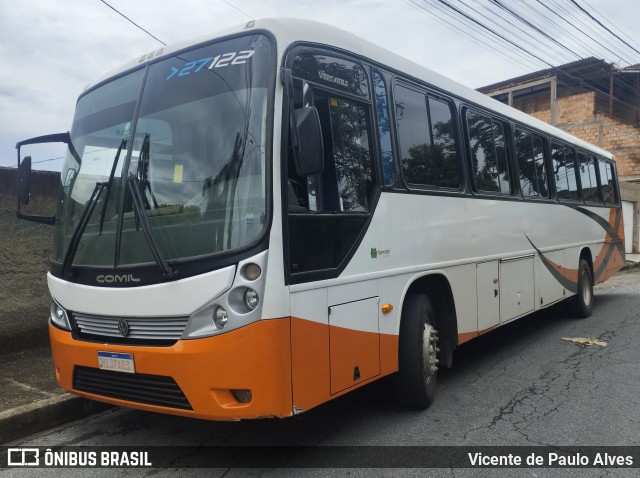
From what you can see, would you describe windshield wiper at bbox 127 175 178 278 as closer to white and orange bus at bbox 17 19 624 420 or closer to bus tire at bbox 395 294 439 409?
white and orange bus at bbox 17 19 624 420

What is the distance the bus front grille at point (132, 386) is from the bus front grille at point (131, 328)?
23 cm

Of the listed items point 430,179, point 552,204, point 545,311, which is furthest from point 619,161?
point 430,179

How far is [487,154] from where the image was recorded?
6531 millimetres

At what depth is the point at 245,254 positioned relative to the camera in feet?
11.0

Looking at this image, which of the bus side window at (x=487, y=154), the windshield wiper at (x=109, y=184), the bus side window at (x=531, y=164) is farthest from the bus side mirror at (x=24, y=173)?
the bus side window at (x=531, y=164)

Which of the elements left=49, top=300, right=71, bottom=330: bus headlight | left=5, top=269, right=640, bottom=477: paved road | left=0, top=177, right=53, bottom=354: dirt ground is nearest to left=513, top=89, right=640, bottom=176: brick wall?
left=5, top=269, right=640, bottom=477: paved road

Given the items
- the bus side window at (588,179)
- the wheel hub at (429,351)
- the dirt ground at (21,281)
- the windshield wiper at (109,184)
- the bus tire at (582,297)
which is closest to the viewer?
the windshield wiper at (109,184)

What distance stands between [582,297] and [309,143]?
7582 millimetres

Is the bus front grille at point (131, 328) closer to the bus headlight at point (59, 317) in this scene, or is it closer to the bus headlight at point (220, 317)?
the bus headlight at point (59, 317)

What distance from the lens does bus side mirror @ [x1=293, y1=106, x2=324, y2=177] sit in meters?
3.47

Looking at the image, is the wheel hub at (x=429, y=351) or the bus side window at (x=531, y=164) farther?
the bus side window at (x=531, y=164)

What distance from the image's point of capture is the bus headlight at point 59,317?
13.5ft

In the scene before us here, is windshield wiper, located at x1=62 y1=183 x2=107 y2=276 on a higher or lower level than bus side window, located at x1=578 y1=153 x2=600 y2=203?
lower

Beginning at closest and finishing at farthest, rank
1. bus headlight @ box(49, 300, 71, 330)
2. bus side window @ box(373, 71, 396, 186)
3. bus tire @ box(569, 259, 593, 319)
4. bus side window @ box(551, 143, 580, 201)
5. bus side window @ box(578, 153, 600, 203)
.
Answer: bus headlight @ box(49, 300, 71, 330) → bus side window @ box(373, 71, 396, 186) → bus side window @ box(551, 143, 580, 201) → bus tire @ box(569, 259, 593, 319) → bus side window @ box(578, 153, 600, 203)
